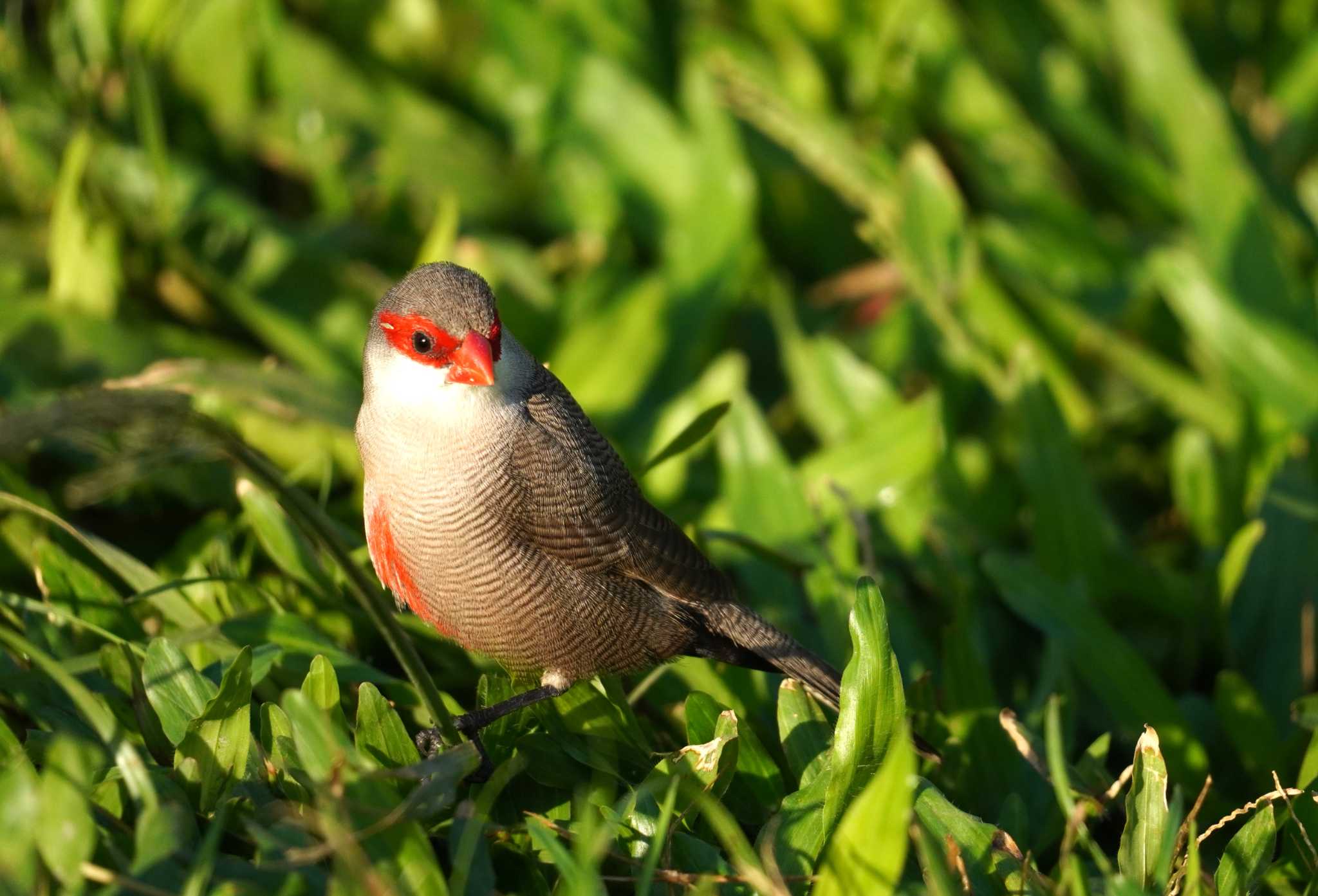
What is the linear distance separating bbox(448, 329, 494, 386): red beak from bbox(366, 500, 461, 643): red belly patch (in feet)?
0.90

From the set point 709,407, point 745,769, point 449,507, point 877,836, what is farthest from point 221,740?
point 709,407

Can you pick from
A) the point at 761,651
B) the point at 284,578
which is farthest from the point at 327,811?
the point at 284,578

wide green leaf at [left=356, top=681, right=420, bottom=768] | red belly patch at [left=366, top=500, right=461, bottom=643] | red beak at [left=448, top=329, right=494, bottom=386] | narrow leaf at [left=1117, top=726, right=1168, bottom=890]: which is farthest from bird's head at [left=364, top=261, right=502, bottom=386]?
narrow leaf at [left=1117, top=726, right=1168, bottom=890]

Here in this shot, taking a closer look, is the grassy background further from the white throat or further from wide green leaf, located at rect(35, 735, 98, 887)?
the white throat

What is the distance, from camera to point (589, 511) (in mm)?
2428

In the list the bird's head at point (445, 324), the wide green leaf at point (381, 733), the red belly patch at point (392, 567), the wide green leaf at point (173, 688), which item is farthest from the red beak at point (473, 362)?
the wide green leaf at point (173, 688)

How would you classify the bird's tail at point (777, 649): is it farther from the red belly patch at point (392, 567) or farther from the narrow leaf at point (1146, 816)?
the red belly patch at point (392, 567)

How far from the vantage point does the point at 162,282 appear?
403 cm

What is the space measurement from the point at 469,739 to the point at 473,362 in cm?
67

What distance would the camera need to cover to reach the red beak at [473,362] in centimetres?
228

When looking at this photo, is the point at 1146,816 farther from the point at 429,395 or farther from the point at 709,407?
the point at 429,395

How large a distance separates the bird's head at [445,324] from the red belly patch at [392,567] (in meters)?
0.27

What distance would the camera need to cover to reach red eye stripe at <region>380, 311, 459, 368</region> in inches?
91.4

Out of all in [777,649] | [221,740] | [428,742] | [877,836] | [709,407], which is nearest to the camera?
[877,836]
